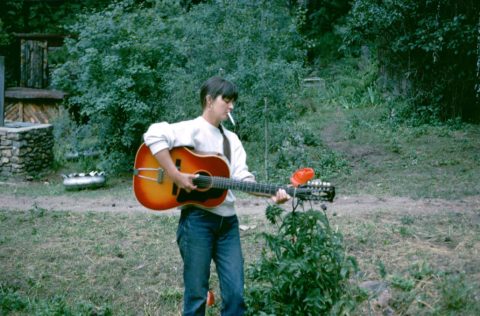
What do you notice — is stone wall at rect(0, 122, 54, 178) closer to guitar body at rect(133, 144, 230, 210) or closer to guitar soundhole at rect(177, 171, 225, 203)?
guitar body at rect(133, 144, 230, 210)

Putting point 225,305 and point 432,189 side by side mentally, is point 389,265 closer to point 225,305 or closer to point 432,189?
point 225,305

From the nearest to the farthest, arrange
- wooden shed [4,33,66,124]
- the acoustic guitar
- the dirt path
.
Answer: the acoustic guitar, the dirt path, wooden shed [4,33,66,124]

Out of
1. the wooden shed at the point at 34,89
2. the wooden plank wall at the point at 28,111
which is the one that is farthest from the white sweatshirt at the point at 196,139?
the wooden plank wall at the point at 28,111

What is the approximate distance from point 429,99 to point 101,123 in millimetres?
8156

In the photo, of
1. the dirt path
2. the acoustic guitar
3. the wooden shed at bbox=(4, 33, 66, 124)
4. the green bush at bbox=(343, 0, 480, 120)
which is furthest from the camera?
the wooden shed at bbox=(4, 33, 66, 124)

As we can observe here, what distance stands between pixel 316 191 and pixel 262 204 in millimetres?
5149

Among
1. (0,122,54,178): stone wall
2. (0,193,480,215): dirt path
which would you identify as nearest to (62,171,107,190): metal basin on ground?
(0,193,480,215): dirt path

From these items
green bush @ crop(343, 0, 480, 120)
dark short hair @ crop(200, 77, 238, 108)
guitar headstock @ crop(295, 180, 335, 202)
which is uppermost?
green bush @ crop(343, 0, 480, 120)

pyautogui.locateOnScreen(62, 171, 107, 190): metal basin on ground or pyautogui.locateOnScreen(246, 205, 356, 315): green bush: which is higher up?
pyautogui.locateOnScreen(246, 205, 356, 315): green bush

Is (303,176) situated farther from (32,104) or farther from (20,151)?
(32,104)

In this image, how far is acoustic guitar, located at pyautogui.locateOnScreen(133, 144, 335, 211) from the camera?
393cm

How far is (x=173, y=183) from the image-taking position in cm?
419

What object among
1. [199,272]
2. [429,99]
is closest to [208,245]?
[199,272]

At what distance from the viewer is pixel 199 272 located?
157 inches
